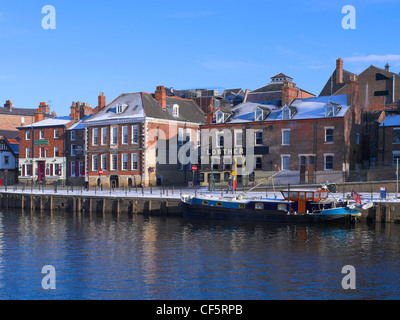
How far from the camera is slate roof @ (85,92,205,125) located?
237 feet

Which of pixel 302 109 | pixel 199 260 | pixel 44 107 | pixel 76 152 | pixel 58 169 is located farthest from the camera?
pixel 44 107

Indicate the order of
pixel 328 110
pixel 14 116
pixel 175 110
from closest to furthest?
pixel 328 110 < pixel 175 110 < pixel 14 116

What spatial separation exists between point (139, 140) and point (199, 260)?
43225mm

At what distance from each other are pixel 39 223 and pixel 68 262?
794 inches

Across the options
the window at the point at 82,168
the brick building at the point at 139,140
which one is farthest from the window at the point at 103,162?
the window at the point at 82,168

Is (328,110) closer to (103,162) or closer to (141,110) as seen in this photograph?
(141,110)

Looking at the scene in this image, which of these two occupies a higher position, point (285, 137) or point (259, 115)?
point (259, 115)

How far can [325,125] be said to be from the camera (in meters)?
61.3

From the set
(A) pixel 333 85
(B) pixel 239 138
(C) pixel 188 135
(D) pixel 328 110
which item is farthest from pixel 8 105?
(D) pixel 328 110

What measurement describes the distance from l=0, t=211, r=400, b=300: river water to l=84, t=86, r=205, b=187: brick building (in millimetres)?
26273

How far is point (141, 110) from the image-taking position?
7206 cm

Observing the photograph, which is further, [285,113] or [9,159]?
[9,159]

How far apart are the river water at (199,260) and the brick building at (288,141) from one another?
771 inches
